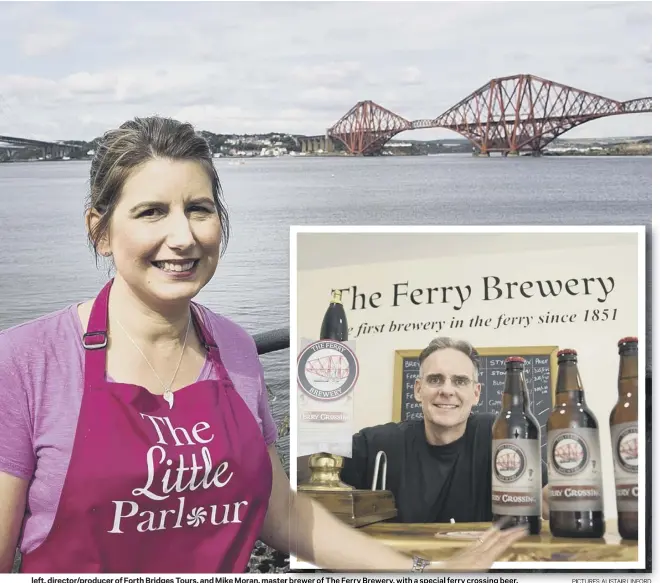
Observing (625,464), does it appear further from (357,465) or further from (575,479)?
(357,465)

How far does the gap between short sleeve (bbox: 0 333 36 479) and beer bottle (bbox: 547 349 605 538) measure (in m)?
1.12

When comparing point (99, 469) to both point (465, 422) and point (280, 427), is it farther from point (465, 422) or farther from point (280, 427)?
point (465, 422)

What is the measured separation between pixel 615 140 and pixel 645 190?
141mm

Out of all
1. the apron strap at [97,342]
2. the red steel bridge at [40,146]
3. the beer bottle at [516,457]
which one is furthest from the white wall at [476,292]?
the red steel bridge at [40,146]

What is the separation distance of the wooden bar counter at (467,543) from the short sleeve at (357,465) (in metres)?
0.10

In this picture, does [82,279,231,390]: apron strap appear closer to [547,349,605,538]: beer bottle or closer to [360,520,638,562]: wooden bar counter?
[360,520,638,562]: wooden bar counter

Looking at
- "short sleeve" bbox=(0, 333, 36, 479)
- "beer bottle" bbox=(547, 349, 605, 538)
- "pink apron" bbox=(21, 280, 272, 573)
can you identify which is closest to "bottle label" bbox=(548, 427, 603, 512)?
"beer bottle" bbox=(547, 349, 605, 538)

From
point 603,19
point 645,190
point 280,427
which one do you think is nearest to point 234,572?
point 280,427

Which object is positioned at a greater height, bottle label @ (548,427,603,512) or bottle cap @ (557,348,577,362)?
bottle cap @ (557,348,577,362)

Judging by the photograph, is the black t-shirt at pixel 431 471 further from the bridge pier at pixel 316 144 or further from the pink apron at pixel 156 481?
the bridge pier at pixel 316 144

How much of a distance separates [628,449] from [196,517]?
978mm

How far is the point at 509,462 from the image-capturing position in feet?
7.06

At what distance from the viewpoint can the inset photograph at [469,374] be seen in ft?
7.13

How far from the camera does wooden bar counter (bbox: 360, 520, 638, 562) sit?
2.14m
